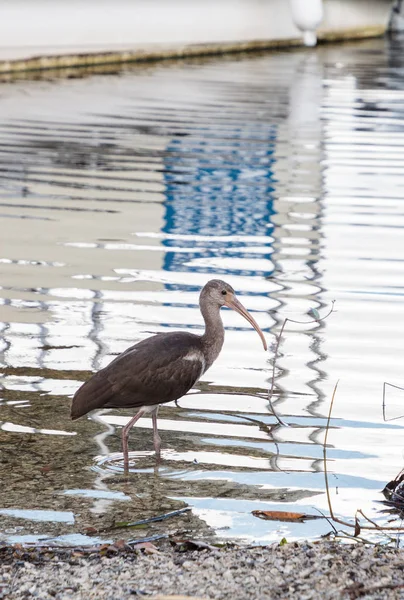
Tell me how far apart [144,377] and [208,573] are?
72.6 inches

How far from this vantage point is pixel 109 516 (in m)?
6.28

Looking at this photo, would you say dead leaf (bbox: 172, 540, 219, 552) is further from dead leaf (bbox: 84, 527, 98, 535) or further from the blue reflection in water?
the blue reflection in water

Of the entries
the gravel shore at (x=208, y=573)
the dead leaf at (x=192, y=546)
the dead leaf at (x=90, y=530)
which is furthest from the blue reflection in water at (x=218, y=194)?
the gravel shore at (x=208, y=573)

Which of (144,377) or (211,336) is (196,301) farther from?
(144,377)

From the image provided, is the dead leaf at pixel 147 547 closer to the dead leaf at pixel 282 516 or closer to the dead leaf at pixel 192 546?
the dead leaf at pixel 192 546

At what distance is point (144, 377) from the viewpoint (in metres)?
6.79

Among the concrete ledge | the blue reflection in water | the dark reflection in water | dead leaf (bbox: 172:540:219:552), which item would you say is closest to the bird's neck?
the dark reflection in water

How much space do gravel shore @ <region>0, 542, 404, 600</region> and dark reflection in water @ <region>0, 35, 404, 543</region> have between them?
0.54m

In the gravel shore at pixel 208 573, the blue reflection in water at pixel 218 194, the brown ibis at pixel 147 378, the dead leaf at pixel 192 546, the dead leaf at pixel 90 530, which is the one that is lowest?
the blue reflection in water at pixel 218 194

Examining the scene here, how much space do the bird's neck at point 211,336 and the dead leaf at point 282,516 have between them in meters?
1.18

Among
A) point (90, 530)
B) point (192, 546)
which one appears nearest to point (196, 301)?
point (90, 530)

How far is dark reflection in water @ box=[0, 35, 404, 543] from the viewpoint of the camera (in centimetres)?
664

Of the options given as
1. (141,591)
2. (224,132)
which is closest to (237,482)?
(141,591)

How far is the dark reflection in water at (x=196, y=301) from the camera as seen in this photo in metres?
6.64
